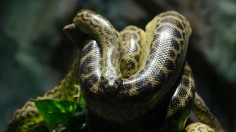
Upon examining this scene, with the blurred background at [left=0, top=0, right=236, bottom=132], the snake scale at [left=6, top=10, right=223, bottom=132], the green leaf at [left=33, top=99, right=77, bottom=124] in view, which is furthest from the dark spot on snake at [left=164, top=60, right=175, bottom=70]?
the blurred background at [left=0, top=0, right=236, bottom=132]

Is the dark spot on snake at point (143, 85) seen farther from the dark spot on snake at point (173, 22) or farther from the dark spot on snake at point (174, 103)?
the dark spot on snake at point (173, 22)

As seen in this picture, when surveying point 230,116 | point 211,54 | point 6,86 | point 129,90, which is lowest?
point 230,116

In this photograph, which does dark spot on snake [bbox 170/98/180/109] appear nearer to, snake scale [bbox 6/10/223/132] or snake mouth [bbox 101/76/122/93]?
snake scale [bbox 6/10/223/132]

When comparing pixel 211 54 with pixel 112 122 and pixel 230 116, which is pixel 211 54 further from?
pixel 112 122

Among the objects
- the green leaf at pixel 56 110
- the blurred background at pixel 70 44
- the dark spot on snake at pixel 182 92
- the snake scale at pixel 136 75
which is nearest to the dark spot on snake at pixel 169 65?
the snake scale at pixel 136 75

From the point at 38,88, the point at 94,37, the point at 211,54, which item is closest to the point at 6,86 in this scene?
the point at 38,88

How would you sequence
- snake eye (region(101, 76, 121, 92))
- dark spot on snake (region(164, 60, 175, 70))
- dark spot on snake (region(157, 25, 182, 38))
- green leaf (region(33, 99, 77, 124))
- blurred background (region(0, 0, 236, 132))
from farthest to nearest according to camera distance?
blurred background (region(0, 0, 236, 132))
green leaf (region(33, 99, 77, 124))
dark spot on snake (region(157, 25, 182, 38))
dark spot on snake (region(164, 60, 175, 70))
snake eye (region(101, 76, 121, 92))
